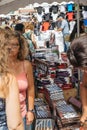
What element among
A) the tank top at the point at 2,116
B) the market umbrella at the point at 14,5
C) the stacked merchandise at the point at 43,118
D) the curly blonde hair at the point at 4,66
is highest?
the market umbrella at the point at 14,5

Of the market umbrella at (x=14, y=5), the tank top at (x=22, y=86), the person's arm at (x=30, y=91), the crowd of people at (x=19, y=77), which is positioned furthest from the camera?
the market umbrella at (x=14, y=5)

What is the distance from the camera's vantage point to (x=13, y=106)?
5.54ft

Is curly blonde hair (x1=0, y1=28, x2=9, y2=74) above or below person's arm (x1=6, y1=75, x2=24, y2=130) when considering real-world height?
above

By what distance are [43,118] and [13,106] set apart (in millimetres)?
1341

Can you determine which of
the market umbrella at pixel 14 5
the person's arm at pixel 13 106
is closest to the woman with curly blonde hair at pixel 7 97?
the person's arm at pixel 13 106

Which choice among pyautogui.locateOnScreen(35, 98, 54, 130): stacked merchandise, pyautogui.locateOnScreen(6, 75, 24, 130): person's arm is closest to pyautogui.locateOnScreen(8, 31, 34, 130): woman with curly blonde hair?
pyautogui.locateOnScreen(35, 98, 54, 130): stacked merchandise

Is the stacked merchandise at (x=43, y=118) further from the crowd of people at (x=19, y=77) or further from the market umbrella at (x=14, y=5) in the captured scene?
the market umbrella at (x=14, y=5)

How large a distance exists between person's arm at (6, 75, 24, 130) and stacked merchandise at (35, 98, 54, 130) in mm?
1114

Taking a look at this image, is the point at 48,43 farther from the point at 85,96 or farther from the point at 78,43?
the point at 78,43

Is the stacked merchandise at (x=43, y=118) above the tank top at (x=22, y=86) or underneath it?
underneath

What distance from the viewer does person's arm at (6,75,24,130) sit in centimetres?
166

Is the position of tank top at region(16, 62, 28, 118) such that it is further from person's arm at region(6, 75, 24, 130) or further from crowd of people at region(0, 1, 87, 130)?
person's arm at region(6, 75, 24, 130)

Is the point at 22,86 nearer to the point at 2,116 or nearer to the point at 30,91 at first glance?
the point at 30,91

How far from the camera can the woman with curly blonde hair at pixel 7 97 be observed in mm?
1638
